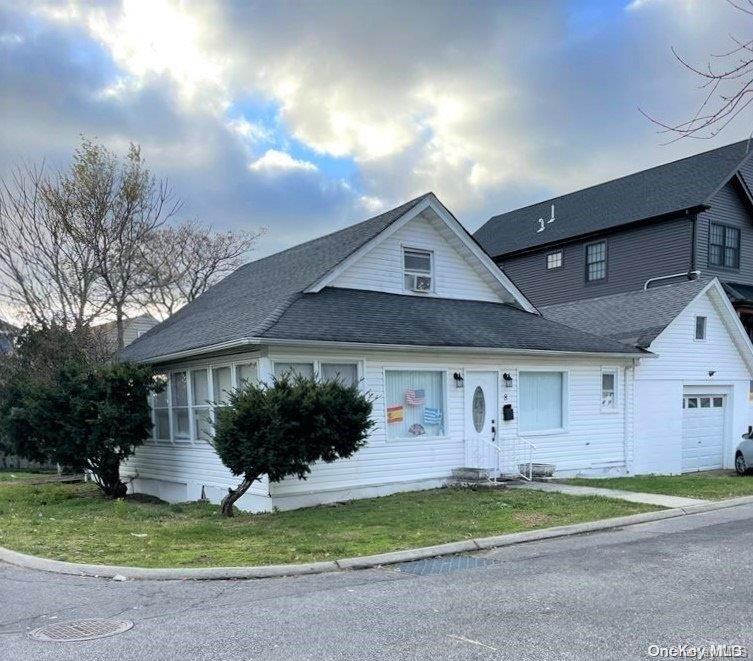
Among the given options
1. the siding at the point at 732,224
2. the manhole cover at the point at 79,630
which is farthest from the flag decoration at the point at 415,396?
the siding at the point at 732,224

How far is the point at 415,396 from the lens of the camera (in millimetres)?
13766

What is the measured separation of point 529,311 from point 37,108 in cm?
1626

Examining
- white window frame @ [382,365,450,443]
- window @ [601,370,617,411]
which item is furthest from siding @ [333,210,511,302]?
window @ [601,370,617,411]

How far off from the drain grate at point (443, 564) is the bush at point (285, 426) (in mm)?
3028

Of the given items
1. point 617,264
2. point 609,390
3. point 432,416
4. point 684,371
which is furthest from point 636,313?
point 432,416

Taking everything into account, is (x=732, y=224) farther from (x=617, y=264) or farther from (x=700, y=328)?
(x=700, y=328)

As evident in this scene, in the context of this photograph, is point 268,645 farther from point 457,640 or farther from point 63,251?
point 63,251

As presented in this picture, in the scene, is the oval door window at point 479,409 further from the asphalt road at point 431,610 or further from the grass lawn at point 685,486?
the asphalt road at point 431,610

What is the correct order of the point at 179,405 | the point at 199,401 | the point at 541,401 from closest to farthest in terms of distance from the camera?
1. the point at 199,401
2. the point at 179,405
3. the point at 541,401

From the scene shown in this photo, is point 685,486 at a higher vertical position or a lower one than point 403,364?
lower

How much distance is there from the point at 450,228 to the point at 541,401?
4.67m

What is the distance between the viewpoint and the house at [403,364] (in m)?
12.6

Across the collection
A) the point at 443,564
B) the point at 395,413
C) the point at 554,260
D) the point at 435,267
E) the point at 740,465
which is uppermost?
the point at 554,260

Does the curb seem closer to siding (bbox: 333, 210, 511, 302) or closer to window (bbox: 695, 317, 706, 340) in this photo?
siding (bbox: 333, 210, 511, 302)
